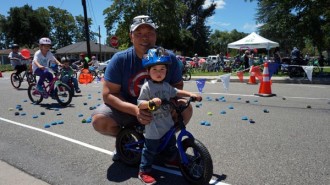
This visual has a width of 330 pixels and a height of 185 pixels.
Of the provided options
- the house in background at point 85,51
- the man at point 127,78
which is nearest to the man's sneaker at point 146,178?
the man at point 127,78

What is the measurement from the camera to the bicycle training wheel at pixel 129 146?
4281 millimetres

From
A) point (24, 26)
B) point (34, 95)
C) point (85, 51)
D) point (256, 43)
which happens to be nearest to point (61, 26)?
point (24, 26)

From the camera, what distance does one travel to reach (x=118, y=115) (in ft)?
14.4

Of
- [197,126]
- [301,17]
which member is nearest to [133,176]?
[197,126]

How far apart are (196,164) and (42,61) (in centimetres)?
753

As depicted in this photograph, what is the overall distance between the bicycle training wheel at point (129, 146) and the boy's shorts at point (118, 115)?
0.10 m

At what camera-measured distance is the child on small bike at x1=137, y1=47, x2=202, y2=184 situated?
3.70 metres

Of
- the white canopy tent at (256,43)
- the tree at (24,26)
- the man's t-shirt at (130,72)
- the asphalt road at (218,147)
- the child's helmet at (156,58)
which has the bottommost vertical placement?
the asphalt road at (218,147)

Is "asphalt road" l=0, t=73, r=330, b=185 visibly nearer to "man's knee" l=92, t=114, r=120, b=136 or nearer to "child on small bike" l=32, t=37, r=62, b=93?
"man's knee" l=92, t=114, r=120, b=136

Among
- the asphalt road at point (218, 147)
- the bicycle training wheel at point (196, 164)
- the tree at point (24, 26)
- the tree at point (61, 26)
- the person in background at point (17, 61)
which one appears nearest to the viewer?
the bicycle training wheel at point (196, 164)

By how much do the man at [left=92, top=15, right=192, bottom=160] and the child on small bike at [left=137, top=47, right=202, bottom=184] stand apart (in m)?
0.41

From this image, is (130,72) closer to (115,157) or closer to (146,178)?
(115,157)

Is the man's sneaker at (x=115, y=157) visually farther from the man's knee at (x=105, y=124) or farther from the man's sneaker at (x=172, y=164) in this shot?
the man's sneaker at (x=172, y=164)

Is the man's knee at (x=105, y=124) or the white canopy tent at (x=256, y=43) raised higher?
the white canopy tent at (x=256, y=43)
